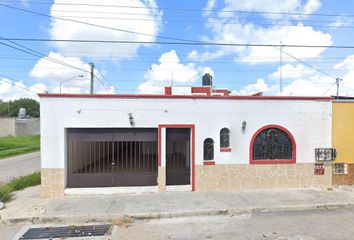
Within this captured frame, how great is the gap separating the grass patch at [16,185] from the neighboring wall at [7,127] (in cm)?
3464

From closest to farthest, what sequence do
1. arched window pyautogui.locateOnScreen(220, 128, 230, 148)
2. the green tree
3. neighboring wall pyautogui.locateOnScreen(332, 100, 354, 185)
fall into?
arched window pyautogui.locateOnScreen(220, 128, 230, 148)
neighboring wall pyautogui.locateOnScreen(332, 100, 354, 185)
the green tree

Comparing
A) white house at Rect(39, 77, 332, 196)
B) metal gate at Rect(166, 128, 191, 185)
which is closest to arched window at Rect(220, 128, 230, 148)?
white house at Rect(39, 77, 332, 196)

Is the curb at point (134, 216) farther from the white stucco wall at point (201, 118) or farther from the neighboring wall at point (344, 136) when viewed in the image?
the neighboring wall at point (344, 136)

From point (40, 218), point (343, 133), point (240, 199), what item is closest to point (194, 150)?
point (240, 199)

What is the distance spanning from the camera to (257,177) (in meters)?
9.66

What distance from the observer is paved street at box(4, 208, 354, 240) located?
5938 mm

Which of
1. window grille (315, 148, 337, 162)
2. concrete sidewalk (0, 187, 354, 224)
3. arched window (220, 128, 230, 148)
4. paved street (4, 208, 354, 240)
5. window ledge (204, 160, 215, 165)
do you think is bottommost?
paved street (4, 208, 354, 240)

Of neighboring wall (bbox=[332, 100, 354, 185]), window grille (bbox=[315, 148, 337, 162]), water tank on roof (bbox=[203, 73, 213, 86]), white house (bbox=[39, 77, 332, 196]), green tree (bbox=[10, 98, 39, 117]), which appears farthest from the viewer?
green tree (bbox=[10, 98, 39, 117])

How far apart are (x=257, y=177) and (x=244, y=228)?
3.56m

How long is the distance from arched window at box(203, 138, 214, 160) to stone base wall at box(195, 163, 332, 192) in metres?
0.34

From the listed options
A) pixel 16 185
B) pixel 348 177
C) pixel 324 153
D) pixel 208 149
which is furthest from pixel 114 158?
pixel 348 177

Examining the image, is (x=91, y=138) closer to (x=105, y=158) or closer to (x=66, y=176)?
(x=105, y=158)

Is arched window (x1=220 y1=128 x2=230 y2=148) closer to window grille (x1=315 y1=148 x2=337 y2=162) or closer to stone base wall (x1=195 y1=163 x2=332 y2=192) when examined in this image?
stone base wall (x1=195 y1=163 x2=332 y2=192)

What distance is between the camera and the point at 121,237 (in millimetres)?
5949
